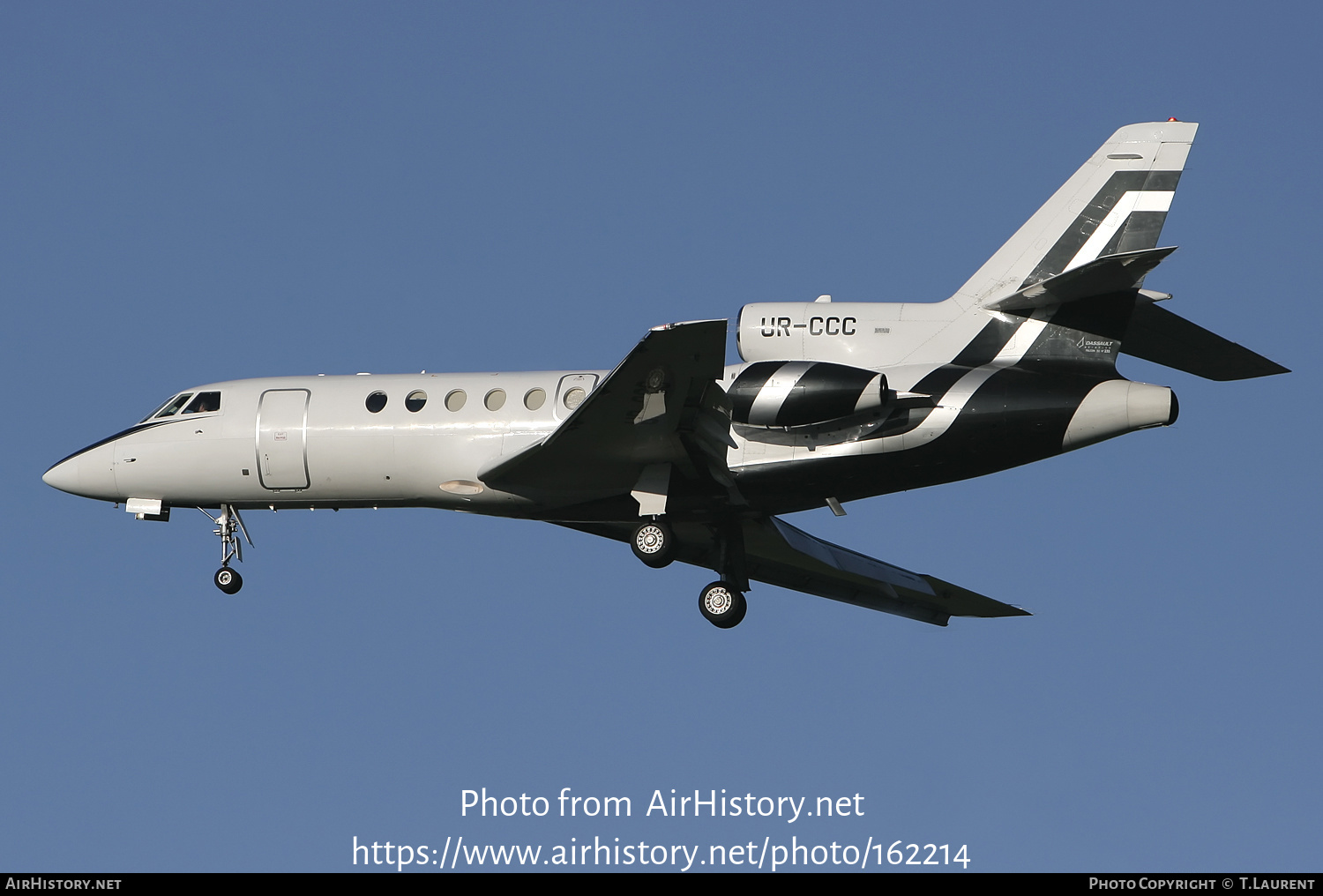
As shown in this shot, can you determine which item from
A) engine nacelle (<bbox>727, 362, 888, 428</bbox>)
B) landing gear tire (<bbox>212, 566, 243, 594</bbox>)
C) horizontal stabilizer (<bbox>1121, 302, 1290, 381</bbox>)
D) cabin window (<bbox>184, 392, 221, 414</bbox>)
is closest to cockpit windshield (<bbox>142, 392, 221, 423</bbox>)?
cabin window (<bbox>184, 392, 221, 414</bbox>)

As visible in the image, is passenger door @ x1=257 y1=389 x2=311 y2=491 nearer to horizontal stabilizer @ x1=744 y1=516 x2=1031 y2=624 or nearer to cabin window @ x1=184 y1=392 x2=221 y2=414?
cabin window @ x1=184 y1=392 x2=221 y2=414

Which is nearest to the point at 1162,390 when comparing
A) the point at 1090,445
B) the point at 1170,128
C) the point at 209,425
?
the point at 1090,445

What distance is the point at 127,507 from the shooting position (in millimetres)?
28000

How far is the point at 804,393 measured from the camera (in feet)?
74.0

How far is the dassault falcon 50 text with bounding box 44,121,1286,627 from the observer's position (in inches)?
Answer: 894

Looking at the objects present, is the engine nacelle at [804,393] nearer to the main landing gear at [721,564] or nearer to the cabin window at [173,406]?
the main landing gear at [721,564]

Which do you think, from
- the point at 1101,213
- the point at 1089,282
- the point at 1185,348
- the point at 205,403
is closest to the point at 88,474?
the point at 205,403

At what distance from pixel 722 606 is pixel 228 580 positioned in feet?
28.7

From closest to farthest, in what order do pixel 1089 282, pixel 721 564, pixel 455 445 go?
pixel 1089 282 < pixel 455 445 < pixel 721 564

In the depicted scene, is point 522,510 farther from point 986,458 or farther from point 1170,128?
point 1170,128

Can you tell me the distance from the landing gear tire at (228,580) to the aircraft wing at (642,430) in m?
5.58

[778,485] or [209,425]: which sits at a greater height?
[209,425]

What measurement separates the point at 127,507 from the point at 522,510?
7.43 m

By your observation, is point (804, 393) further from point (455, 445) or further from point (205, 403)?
point (205, 403)
